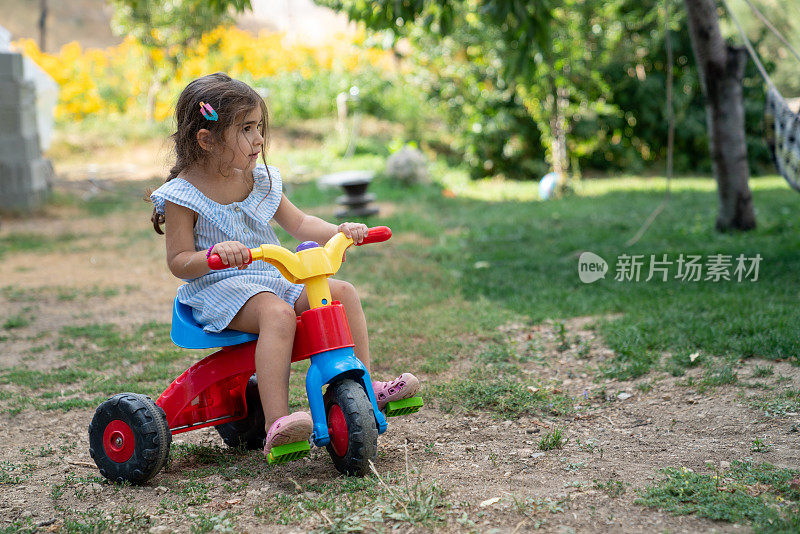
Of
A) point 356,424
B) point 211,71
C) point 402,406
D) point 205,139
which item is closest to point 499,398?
point 402,406

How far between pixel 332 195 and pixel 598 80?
3.88 m

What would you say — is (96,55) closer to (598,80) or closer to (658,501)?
(598,80)

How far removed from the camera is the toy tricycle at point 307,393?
2490 millimetres

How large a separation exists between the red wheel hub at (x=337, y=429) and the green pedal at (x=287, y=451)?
0.36 feet

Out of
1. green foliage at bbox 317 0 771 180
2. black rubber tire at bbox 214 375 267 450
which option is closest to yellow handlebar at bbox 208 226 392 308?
black rubber tire at bbox 214 375 267 450

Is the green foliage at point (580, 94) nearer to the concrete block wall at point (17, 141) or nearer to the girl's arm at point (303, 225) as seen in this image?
the concrete block wall at point (17, 141)

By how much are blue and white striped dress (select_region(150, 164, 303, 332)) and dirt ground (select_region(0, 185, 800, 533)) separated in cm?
60

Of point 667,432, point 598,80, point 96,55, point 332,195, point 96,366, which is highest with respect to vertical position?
point 96,55

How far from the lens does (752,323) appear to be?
13.0 feet

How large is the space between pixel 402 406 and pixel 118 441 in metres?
0.96

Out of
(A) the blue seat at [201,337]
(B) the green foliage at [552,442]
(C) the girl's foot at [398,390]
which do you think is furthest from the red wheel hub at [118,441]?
(B) the green foliage at [552,442]

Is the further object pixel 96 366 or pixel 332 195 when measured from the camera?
pixel 332 195

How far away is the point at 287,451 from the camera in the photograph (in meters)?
2.44

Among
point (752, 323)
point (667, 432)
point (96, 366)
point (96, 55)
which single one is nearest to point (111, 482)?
point (96, 366)
